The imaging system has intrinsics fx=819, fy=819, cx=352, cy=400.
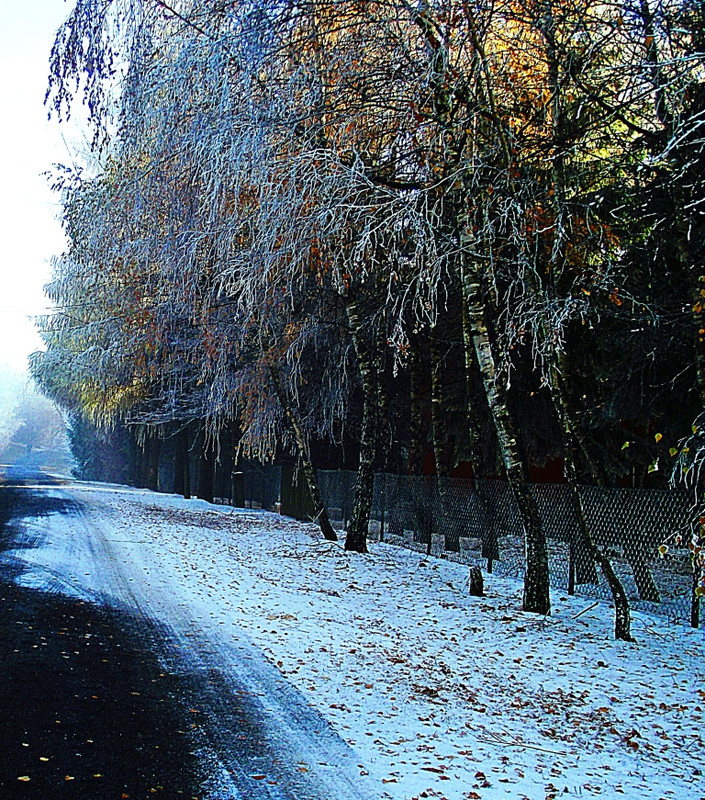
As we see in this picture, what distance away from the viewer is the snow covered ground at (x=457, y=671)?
16.7ft

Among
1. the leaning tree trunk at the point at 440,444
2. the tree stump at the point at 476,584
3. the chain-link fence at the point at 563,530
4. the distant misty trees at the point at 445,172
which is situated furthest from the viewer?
the leaning tree trunk at the point at 440,444

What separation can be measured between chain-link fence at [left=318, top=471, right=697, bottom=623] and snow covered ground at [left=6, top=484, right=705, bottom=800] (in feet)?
1.62

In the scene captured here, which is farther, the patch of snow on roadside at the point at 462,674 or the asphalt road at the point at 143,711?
the patch of snow on roadside at the point at 462,674

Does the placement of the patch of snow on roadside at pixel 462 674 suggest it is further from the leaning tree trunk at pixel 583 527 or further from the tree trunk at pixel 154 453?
the tree trunk at pixel 154 453

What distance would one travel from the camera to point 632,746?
224 inches

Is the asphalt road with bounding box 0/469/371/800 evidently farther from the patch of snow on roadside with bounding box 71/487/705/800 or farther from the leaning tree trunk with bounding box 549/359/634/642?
the leaning tree trunk with bounding box 549/359/634/642

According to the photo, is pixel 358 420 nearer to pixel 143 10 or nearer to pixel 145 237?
pixel 145 237

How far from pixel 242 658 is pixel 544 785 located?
319 cm

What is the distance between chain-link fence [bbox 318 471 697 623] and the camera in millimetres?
9516

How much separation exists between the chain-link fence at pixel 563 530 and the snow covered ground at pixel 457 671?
0.49 meters

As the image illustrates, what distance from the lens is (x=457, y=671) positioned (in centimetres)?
744

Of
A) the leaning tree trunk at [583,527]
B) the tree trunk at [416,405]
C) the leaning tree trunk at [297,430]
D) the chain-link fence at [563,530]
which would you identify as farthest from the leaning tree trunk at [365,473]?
the leaning tree trunk at [583,527]

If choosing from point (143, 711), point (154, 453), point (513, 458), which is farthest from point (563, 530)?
point (154, 453)

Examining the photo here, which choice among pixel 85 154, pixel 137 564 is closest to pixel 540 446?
pixel 137 564
